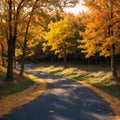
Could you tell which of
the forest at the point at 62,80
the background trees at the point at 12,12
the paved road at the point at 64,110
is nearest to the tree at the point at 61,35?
the forest at the point at 62,80

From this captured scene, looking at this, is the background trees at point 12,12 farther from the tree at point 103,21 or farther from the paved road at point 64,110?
the paved road at point 64,110

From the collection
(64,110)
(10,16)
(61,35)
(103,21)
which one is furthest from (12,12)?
(61,35)

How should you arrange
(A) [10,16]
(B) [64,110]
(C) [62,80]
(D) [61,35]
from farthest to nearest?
(D) [61,35] < (C) [62,80] < (A) [10,16] < (B) [64,110]

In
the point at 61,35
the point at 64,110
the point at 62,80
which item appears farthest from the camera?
the point at 61,35

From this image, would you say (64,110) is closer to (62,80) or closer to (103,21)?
(103,21)

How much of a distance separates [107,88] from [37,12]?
1068 centimetres

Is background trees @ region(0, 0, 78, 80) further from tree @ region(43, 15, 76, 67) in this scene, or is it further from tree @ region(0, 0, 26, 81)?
tree @ region(43, 15, 76, 67)

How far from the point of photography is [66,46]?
5241 centimetres

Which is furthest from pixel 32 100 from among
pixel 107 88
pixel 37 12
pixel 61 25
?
pixel 61 25

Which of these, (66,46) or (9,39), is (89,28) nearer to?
(9,39)

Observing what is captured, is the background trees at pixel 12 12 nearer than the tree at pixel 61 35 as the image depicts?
Yes

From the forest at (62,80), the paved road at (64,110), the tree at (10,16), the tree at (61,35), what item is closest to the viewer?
the paved road at (64,110)

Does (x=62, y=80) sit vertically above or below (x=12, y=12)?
below

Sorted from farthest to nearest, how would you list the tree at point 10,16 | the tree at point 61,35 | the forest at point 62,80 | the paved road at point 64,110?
the tree at point 61,35
the tree at point 10,16
the forest at point 62,80
the paved road at point 64,110
